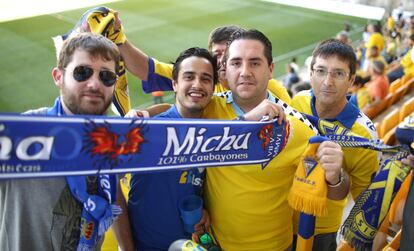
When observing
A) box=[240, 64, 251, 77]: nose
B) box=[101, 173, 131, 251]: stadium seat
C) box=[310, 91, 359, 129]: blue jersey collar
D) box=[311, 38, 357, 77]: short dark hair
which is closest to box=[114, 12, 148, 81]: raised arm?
box=[101, 173, 131, 251]: stadium seat

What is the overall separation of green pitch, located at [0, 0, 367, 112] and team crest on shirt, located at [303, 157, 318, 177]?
802 centimetres

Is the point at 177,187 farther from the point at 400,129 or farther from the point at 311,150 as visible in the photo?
the point at 400,129

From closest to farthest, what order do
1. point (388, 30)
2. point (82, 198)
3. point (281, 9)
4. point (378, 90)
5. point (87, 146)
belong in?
point (87, 146), point (82, 198), point (378, 90), point (388, 30), point (281, 9)

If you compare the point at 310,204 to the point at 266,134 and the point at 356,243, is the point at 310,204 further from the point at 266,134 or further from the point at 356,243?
the point at 356,243

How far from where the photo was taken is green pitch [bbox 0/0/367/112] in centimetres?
1077

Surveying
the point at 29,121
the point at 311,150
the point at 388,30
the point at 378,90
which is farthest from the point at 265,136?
the point at 388,30

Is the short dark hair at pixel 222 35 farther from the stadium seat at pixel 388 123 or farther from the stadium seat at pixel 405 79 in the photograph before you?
the stadium seat at pixel 405 79

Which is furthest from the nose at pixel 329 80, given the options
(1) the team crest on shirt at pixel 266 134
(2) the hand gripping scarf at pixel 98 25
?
(2) the hand gripping scarf at pixel 98 25

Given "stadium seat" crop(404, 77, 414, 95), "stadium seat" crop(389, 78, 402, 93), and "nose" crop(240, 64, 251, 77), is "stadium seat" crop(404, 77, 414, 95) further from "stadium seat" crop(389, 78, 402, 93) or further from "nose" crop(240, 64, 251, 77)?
"nose" crop(240, 64, 251, 77)

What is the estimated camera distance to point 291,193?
78.9 inches

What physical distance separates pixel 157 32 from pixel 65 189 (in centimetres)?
1481

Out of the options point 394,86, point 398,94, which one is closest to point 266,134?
point 398,94

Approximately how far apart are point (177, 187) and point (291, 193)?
24.8 inches

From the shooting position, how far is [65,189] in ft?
5.85
